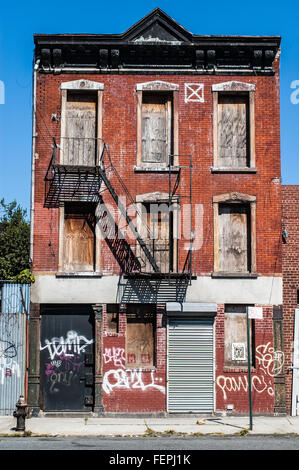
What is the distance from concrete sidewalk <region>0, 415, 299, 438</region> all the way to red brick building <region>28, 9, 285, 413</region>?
0.60m

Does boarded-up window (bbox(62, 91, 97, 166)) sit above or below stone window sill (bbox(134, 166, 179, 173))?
above

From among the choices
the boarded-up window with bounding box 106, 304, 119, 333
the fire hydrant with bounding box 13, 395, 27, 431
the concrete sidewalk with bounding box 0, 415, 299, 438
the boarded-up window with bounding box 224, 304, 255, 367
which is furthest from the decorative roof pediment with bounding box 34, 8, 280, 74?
the concrete sidewalk with bounding box 0, 415, 299, 438

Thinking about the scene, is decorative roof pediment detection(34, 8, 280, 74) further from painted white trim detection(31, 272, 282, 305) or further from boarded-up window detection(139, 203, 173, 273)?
painted white trim detection(31, 272, 282, 305)

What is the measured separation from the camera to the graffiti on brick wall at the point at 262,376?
727 inches

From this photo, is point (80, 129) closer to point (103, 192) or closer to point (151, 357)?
point (103, 192)

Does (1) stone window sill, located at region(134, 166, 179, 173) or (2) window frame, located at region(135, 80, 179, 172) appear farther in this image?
(2) window frame, located at region(135, 80, 179, 172)

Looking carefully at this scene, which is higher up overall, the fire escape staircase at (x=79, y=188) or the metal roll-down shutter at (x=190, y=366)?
the fire escape staircase at (x=79, y=188)

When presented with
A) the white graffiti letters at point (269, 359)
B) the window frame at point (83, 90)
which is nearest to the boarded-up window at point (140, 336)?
the white graffiti letters at point (269, 359)

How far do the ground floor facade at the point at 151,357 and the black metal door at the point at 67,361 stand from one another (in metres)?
0.03

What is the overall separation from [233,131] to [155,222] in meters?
3.81

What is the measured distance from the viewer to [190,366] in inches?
730

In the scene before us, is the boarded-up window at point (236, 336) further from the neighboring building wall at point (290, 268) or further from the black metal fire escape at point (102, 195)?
the black metal fire escape at point (102, 195)

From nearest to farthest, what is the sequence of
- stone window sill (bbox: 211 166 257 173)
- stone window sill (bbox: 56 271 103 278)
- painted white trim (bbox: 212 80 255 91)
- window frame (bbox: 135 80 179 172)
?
1. stone window sill (bbox: 56 271 103 278)
2. stone window sill (bbox: 211 166 257 173)
3. window frame (bbox: 135 80 179 172)
4. painted white trim (bbox: 212 80 255 91)

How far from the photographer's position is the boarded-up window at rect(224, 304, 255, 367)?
1878 centimetres
